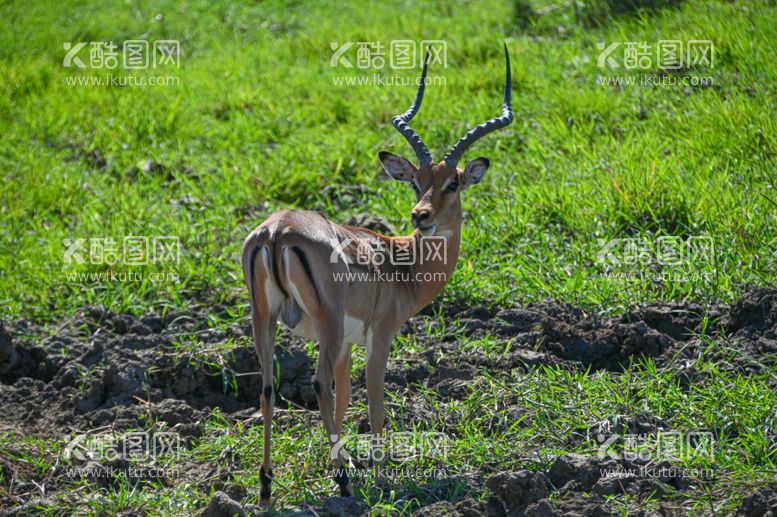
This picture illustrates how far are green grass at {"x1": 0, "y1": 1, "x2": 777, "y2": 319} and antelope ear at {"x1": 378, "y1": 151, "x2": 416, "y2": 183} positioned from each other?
1.04 metres

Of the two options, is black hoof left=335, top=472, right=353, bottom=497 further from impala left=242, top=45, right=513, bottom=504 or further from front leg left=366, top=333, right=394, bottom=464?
front leg left=366, top=333, right=394, bottom=464

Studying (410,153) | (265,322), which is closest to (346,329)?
(265,322)

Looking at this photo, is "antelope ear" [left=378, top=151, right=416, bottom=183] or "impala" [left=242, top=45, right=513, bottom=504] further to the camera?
"antelope ear" [left=378, top=151, right=416, bottom=183]

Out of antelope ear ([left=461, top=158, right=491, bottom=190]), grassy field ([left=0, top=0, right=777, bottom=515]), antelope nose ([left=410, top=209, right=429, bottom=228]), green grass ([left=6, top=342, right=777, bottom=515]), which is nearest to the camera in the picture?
green grass ([left=6, top=342, right=777, bottom=515])

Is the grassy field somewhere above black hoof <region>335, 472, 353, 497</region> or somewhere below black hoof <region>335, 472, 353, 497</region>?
above

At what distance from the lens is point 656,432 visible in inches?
230

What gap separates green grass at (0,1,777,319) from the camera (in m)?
8.07

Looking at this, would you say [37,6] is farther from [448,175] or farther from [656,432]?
[656,432]

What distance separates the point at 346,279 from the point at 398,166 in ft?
5.23

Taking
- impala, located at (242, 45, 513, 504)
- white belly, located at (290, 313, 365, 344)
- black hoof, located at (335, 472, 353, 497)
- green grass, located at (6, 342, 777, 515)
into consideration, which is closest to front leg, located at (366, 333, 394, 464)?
impala, located at (242, 45, 513, 504)

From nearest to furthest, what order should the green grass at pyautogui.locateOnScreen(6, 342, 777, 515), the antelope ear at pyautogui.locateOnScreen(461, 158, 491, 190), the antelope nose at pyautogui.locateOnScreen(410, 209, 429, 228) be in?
the green grass at pyautogui.locateOnScreen(6, 342, 777, 515) → the antelope nose at pyautogui.locateOnScreen(410, 209, 429, 228) → the antelope ear at pyautogui.locateOnScreen(461, 158, 491, 190)

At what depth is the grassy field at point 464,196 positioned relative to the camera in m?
6.02

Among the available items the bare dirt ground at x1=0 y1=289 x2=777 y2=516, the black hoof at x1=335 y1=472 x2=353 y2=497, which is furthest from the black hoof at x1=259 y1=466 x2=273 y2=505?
the bare dirt ground at x1=0 y1=289 x2=777 y2=516

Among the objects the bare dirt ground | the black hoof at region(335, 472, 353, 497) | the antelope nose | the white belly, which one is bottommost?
the black hoof at region(335, 472, 353, 497)
